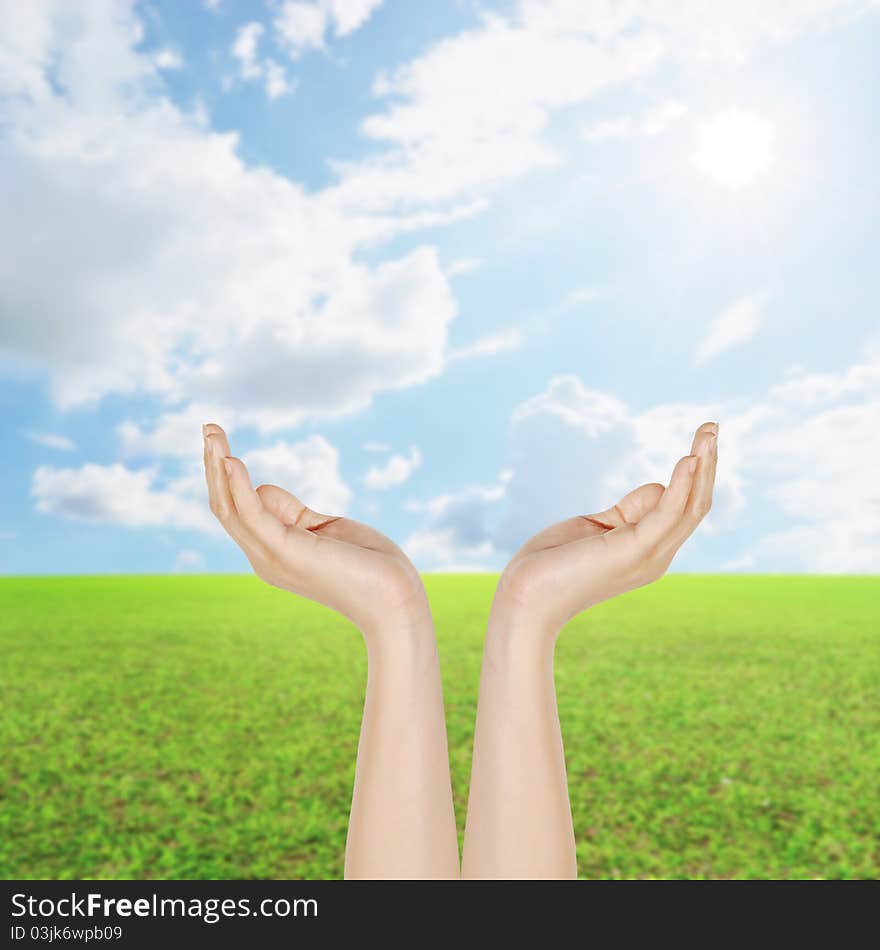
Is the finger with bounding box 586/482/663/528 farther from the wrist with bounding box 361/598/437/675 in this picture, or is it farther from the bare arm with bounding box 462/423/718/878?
the wrist with bounding box 361/598/437/675

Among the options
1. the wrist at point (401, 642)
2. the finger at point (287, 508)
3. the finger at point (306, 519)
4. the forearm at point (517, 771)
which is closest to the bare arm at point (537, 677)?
the forearm at point (517, 771)

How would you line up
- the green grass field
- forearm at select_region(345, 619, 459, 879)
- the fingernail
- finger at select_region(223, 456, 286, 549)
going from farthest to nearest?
the green grass field, the fingernail, finger at select_region(223, 456, 286, 549), forearm at select_region(345, 619, 459, 879)

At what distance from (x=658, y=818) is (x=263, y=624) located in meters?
7.03

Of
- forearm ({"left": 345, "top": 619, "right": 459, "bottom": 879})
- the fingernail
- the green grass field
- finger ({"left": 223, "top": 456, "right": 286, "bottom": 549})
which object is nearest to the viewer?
forearm ({"left": 345, "top": 619, "right": 459, "bottom": 879})

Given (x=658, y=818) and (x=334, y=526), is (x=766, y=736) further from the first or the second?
(x=334, y=526)

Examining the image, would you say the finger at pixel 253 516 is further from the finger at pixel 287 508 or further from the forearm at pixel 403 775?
the forearm at pixel 403 775

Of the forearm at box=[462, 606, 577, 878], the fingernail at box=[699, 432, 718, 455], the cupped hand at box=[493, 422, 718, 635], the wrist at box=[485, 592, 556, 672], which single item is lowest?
the forearm at box=[462, 606, 577, 878]

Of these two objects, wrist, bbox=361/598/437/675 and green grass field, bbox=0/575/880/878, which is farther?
green grass field, bbox=0/575/880/878

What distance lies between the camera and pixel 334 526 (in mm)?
1889

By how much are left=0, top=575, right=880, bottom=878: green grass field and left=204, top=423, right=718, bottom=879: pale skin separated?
2.19 metres

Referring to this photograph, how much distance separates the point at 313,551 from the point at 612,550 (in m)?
0.63

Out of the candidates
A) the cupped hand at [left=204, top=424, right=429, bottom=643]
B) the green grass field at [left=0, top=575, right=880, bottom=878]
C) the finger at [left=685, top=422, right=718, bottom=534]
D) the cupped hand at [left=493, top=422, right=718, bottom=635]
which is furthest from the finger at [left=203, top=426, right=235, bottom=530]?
the green grass field at [left=0, top=575, right=880, bottom=878]

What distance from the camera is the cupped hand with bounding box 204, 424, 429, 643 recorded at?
1684 mm

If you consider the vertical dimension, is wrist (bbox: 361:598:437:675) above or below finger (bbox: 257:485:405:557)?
below
